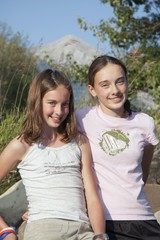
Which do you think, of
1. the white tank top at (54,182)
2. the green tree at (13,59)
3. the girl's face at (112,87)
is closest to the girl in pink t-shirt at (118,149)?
the girl's face at (112,87)

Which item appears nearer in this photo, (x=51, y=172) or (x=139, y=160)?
(x=51, y=172)

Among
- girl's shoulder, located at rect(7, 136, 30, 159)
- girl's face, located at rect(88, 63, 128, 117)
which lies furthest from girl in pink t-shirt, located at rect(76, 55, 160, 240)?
girl's shoulder, located at rect(7, 136, 30, 159)

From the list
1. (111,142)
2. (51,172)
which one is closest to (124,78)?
(111,142)

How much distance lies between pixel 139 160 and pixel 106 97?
40 cm

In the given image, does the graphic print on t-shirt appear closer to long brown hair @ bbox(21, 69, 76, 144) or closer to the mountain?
long brown hair @ bbox(21, 69, 76, 144)

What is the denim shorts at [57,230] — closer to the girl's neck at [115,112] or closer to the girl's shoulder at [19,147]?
the girl's shoulder at [19,147]

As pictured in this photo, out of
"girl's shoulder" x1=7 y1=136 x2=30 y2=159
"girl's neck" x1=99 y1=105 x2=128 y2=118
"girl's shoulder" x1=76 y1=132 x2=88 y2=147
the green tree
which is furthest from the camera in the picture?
the green tree

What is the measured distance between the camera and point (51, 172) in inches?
105

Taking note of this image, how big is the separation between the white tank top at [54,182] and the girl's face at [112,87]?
1.13ft

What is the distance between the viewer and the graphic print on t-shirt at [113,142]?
2824 millimetres

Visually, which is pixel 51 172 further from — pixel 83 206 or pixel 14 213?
pixel 14 213

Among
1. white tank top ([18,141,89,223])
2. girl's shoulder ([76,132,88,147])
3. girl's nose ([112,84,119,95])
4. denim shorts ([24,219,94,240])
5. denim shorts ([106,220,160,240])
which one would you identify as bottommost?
denim shorts ([106,220,160,240])

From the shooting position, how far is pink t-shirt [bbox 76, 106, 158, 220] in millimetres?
2746

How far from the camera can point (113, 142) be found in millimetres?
2848
